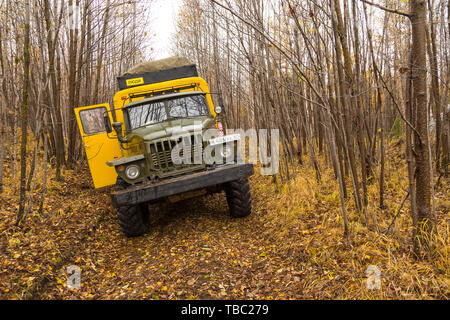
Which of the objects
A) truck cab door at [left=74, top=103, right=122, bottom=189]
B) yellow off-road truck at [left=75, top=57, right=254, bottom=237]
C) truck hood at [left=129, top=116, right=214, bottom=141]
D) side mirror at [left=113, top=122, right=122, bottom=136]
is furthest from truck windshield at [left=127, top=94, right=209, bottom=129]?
truck cab door at [left=74, top=103, right=122, bottom=189]

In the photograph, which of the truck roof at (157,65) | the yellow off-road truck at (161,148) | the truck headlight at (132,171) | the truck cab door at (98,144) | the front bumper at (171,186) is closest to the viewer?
the front bumper at (171,186)

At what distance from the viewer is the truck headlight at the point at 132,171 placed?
4680 millimetres

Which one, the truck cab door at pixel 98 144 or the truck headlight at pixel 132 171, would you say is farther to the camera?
the truck cab door at pixel 98 144

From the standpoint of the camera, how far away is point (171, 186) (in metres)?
4.31

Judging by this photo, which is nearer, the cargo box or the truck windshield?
the truck windshield

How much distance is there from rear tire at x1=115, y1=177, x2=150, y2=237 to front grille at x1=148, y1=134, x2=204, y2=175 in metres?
0.68

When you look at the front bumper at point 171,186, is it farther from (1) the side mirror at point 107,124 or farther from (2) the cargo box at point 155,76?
(2) the cargo box at point 155,76

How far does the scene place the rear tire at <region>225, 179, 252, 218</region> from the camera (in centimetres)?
497

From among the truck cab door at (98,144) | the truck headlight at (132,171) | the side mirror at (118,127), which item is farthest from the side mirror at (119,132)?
the truck headlight at (132,171)

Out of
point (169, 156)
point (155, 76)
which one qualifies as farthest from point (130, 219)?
point (155, 76)

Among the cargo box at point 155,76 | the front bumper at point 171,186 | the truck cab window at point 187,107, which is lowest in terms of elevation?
the front bumper at point 171,186

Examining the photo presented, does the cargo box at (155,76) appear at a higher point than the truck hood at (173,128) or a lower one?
higher

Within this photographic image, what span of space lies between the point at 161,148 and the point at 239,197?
1555mm

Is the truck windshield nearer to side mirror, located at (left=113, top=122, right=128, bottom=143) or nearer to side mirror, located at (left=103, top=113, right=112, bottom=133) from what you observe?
A: side mirror, located at (left=113, top=122, right=128, bottom=143)
